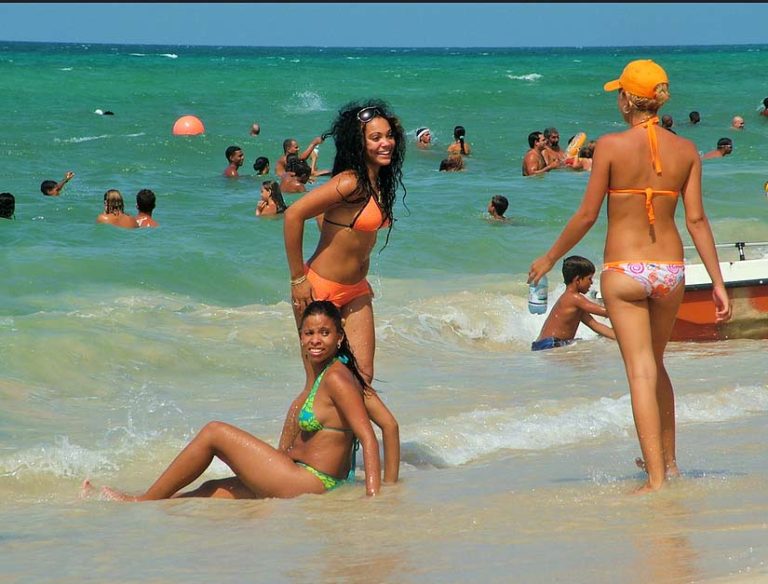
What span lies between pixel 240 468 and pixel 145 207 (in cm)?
962

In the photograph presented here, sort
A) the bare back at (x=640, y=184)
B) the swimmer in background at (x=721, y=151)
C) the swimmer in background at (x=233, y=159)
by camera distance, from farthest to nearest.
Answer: the swimmer in background at (x=721, y=151) → the swimmer in background at (x=233, y=159) → the bare back at (x=640, y=184)

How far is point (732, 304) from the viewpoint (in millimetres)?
9805

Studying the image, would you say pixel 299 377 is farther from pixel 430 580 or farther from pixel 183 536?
pixel 430 580

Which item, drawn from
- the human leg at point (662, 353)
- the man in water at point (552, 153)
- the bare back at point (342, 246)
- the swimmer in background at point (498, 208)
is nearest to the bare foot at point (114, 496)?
the bare back at point (342, 246)

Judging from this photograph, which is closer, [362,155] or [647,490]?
[647,490]

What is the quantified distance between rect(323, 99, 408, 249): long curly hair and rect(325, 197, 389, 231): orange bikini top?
3 cm

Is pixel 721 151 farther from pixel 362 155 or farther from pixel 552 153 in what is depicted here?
pixel 362 155

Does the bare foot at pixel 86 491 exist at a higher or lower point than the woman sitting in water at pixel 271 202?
higher

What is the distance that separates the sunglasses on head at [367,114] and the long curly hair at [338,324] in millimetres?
763

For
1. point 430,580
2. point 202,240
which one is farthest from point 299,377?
point 202,240

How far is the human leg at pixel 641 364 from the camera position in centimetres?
490

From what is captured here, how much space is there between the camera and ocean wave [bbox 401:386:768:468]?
20.7ft

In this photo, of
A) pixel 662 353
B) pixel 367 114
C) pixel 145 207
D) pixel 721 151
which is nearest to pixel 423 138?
pixel 721 151

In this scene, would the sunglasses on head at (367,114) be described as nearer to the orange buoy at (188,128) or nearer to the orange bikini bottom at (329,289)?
the orange bikini bottom at (329,289)
